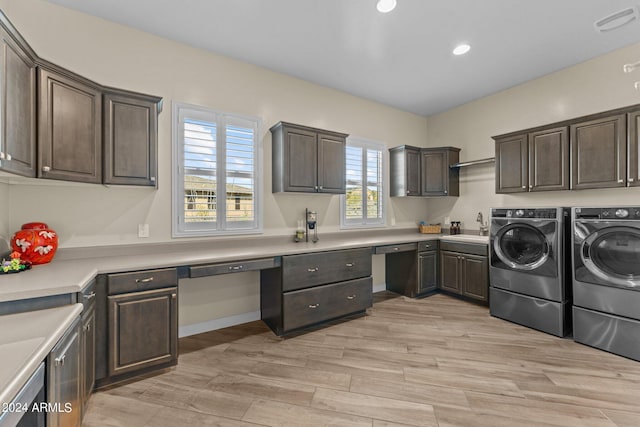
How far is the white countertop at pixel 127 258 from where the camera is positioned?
1.51 metres

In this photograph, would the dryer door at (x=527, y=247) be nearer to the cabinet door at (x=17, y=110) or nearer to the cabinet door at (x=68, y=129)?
the cabinet door at (x=68, y=129)

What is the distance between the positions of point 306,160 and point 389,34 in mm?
1533

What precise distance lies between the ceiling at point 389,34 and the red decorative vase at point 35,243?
189cm

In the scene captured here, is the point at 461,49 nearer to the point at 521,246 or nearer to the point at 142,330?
the point at 521,246

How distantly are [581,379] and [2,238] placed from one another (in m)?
4.52

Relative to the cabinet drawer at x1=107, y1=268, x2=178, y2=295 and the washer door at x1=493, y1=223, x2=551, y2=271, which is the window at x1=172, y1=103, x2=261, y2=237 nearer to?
the cabinet drawer at x1=107, y1=268, x2=178, y2=295

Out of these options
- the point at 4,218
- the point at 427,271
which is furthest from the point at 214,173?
the point at 427,271

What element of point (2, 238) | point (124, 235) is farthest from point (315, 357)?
point (2, 238)

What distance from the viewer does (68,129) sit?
79.4 inches

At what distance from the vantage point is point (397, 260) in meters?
4.36

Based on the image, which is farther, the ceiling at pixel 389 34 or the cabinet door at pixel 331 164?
the cabinet door at pixel 331 164

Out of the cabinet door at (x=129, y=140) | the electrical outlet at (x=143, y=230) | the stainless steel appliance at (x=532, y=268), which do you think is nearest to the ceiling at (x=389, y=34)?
the cabinet door at (x=129, y=140)

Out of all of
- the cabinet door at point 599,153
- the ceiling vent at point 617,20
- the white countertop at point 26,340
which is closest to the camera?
the white countertop at point 26,340

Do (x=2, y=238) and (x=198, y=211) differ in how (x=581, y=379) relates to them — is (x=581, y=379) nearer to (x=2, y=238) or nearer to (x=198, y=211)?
(x=198, y=211)
